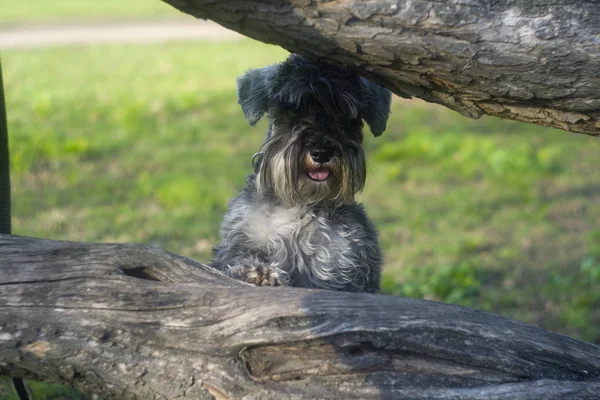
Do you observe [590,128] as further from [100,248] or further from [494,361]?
[100,248]

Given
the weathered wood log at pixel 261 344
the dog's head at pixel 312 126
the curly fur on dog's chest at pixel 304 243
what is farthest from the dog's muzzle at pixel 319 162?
the weathered wood log at pixel 261 344

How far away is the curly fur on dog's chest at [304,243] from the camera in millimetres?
5281

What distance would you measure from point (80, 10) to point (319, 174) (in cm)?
2901

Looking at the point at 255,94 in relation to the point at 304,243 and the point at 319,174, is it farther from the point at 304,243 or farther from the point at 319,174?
the point at 304,243

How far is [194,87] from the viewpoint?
16.8 meters

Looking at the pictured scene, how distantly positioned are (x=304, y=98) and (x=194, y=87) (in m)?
12.1

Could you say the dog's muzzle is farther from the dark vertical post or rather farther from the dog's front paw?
the dark vertical post

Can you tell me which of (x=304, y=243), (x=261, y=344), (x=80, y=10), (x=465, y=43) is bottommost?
(x=261, y=344)

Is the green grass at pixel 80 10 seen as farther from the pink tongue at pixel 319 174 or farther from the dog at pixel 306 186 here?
the pink tongue at pixel 319 174

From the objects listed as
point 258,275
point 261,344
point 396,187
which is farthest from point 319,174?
point 396,187

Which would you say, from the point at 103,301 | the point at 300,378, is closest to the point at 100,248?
the point at 103,301

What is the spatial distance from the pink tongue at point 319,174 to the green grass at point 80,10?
82.1 ft

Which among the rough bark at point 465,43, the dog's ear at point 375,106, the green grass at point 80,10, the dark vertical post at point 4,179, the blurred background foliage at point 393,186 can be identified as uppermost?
the green grass at point 80,10

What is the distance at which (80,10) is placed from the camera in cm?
3198
